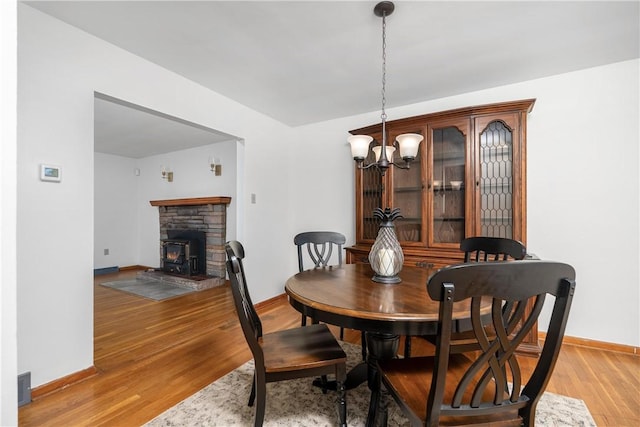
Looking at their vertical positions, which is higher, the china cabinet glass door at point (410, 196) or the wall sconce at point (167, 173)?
the wall sconce at point (167, 173)

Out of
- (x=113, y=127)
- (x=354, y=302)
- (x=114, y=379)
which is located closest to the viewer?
(x=354, y=302)

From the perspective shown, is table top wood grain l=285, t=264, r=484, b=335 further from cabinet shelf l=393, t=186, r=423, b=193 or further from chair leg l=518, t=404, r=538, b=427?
cabinet shelf l=393, t=186, r=423, b=193

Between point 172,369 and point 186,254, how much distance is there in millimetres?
3111

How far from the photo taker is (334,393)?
69.5 inches

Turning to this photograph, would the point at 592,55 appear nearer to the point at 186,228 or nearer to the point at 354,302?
the point at 354,302

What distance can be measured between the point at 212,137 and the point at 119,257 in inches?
136

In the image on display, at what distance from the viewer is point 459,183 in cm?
263

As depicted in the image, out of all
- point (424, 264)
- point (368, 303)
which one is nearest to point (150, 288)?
point (424, 264)

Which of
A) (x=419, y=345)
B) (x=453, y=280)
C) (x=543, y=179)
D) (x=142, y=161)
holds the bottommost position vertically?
(x=419, y=345)

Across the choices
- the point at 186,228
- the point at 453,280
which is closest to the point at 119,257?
the point at 186,228

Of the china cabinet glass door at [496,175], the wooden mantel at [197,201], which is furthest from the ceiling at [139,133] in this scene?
the china cabinet glass door at [496,175]

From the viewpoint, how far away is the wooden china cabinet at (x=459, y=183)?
7.75 feet

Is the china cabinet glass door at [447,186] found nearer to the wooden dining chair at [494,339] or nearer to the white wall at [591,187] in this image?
the white wall at [591,187]

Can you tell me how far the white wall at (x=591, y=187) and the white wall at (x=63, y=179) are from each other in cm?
336
